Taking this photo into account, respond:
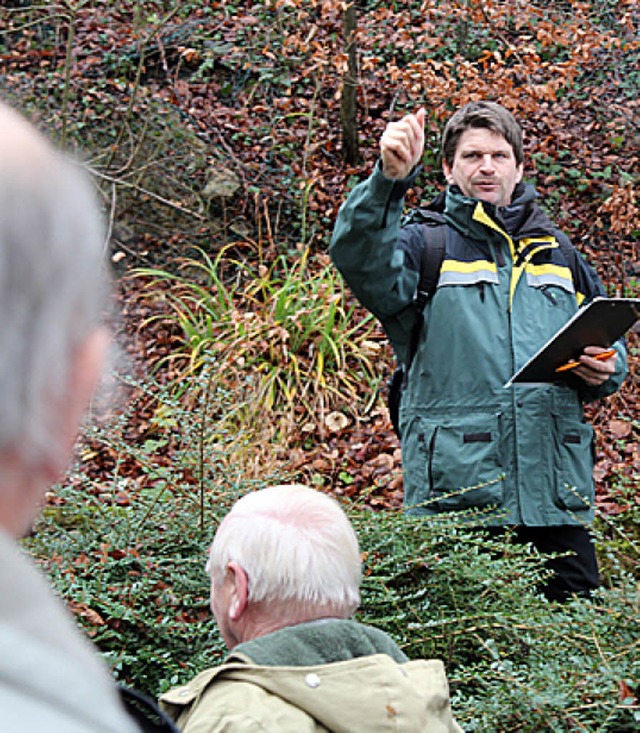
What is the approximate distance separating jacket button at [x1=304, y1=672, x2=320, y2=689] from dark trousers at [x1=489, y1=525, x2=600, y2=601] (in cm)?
178

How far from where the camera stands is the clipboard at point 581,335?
10.3 ft

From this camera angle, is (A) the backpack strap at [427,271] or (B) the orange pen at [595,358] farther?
(A) the backpack strap at [427,271]

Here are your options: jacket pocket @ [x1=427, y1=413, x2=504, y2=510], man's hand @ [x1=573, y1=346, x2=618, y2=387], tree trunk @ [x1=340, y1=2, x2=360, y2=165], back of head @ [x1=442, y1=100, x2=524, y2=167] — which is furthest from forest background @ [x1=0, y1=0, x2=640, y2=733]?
back of head @ [x1=442, y1=100, x2=524, y2=167]

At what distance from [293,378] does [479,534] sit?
158 inches

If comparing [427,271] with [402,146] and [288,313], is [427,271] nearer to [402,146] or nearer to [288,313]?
[402,146]

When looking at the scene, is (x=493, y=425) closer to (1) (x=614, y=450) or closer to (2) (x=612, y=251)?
(1) (x=614, y=450)

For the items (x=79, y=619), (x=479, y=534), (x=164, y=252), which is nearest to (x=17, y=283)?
(x=79, y=619)

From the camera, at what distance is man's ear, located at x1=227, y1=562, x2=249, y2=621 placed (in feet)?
6.59

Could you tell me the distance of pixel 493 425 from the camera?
344cm

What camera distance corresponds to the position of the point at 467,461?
3.40 metres

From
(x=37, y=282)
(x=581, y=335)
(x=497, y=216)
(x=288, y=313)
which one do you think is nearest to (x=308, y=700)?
(x=37, y=282)

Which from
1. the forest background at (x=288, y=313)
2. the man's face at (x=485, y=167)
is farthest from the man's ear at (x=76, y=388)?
the man's face at (x=485, y=167)

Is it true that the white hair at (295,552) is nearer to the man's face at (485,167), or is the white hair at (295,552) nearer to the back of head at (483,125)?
the man's face at (485,167)

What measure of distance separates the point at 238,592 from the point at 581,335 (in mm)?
1749
